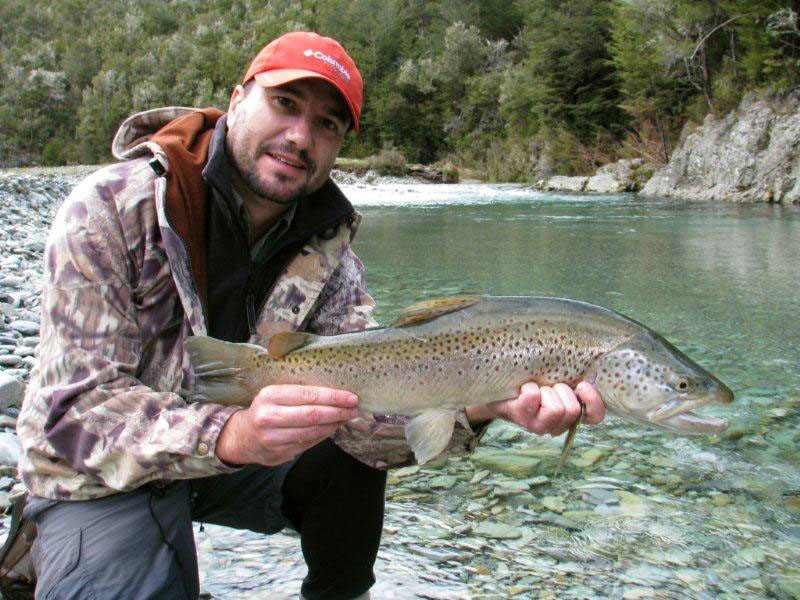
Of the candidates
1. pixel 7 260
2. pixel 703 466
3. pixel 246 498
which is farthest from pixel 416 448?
pixel 7 260

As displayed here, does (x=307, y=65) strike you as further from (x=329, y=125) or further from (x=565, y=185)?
(x=565, y=185)

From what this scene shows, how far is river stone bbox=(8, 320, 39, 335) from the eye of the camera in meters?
5.63

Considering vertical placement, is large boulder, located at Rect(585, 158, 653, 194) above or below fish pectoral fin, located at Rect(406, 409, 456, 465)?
above

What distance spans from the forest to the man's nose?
25.9 meters

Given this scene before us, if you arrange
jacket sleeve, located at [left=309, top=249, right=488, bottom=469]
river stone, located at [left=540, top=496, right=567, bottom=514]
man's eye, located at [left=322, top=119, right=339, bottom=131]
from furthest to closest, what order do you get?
river stone, located at [left=540, top=496, right=567, bottom=514], man's eye, located at [left=322, top=119, right=339, bottom=131], jacket sleeve, located at [left=309, top=249, right=488, bottom=469]

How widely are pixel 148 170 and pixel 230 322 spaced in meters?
0.59

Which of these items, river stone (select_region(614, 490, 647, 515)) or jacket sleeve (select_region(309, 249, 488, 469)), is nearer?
jacket sleeve (select_region(309, 249, 488, 469))

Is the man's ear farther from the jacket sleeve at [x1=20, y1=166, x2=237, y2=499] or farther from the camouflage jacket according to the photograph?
the jacket sleeve at [x1=20, y1=166, x2=237, y2=499]

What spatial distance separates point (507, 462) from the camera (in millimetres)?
4035

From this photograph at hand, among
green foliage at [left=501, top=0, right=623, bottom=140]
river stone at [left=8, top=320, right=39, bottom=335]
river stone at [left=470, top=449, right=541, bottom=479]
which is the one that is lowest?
river stone at [left=470, top=449, right=541, bottom=479]

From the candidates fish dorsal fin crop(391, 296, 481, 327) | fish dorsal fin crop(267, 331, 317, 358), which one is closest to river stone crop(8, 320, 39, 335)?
fish dorsal fin crop(267, 331, 317, 358)

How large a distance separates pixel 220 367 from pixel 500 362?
93 cm

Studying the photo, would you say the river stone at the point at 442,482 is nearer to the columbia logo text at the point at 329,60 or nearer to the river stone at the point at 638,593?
the river stone at the point at 638,593

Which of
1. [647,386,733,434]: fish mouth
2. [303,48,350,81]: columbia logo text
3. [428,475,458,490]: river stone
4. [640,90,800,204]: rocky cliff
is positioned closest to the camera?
[647,386,733,434]: fish mouth
